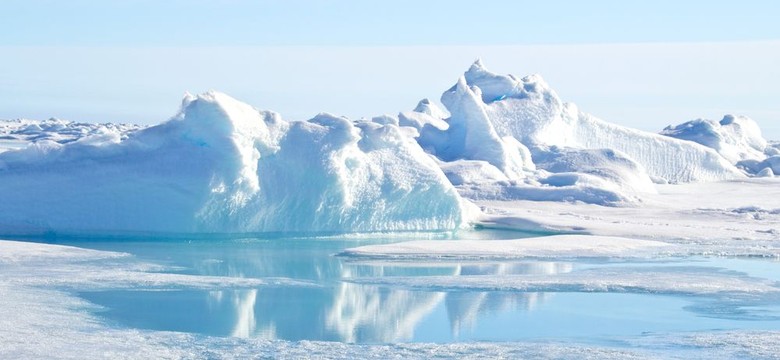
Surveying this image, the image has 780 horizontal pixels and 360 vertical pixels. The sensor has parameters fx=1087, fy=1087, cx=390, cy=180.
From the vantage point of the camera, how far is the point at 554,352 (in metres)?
7.83

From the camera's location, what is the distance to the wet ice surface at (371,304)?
7996 mm

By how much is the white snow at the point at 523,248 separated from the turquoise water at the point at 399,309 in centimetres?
48

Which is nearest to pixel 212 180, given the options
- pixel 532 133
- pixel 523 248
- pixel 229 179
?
pixel 229 179

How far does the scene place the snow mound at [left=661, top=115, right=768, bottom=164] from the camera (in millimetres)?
28453

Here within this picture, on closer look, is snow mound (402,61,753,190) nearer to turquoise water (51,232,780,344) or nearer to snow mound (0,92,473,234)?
snow mound (0,92,473,234)

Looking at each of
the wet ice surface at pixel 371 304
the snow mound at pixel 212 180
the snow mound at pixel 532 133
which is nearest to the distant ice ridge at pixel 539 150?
the snow mound at pixel 532 133

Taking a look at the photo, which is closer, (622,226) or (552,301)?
(552,301)

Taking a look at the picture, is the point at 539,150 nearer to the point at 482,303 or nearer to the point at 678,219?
the point at 678,219

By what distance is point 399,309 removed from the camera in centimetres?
970

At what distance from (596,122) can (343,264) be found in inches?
623

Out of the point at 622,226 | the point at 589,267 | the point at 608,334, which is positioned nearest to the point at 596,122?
the point at 622,226

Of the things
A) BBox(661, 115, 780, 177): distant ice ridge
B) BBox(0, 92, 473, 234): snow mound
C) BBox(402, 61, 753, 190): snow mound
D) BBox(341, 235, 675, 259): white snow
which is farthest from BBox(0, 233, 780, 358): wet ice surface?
BBox(661, 115, 780, 177): distant ice ridge

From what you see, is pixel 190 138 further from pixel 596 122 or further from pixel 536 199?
pixel 596 122

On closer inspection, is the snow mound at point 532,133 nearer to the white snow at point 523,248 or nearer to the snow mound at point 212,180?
the snow mound at point 212,180
